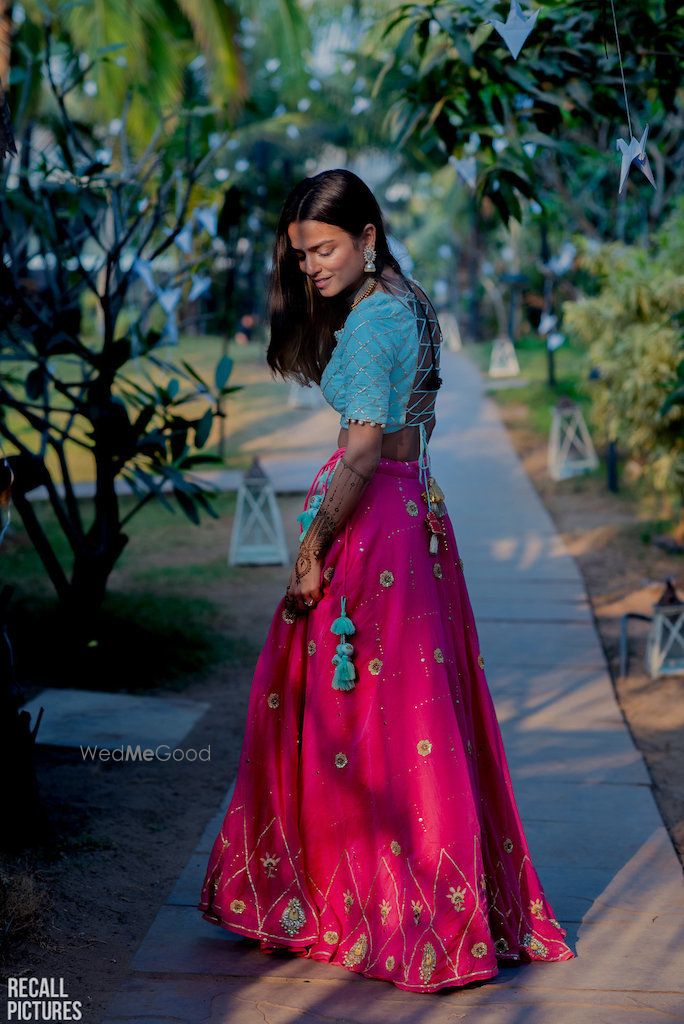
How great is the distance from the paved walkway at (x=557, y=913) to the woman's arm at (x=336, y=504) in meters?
0.94

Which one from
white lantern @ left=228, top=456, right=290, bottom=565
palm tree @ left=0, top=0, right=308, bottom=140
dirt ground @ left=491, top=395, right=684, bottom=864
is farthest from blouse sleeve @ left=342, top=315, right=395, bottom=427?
palm tree @ left=0, top=0, right=308, bottom=140

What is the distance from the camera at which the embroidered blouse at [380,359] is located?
2.70m

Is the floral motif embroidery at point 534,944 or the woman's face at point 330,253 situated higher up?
the woman's face at point 330,253

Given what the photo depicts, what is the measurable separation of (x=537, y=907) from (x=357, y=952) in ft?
1.62

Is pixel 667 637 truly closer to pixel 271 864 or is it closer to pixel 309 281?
pixel 271 864

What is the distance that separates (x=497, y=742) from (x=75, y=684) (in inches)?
114

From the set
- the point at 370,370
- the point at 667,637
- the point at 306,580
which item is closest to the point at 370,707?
the point at 306,580

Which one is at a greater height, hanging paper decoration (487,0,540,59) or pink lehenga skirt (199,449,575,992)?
hanging paper decoration (487,0,540,59)

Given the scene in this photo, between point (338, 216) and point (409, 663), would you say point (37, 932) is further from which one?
point (338, 216)

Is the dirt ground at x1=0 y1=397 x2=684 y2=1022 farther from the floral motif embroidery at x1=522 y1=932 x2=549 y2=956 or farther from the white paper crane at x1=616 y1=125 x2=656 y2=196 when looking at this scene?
the white paper crane at x1=616 y1=125 x2=656 y2=196

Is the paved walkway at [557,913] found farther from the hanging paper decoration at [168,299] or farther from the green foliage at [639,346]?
the hanging paper decoration at [168,299]

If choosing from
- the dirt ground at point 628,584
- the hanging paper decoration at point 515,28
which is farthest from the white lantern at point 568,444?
the hanging paper decoration at point 515,28

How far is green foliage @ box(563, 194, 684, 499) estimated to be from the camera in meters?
8.29

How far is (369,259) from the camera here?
278cm
